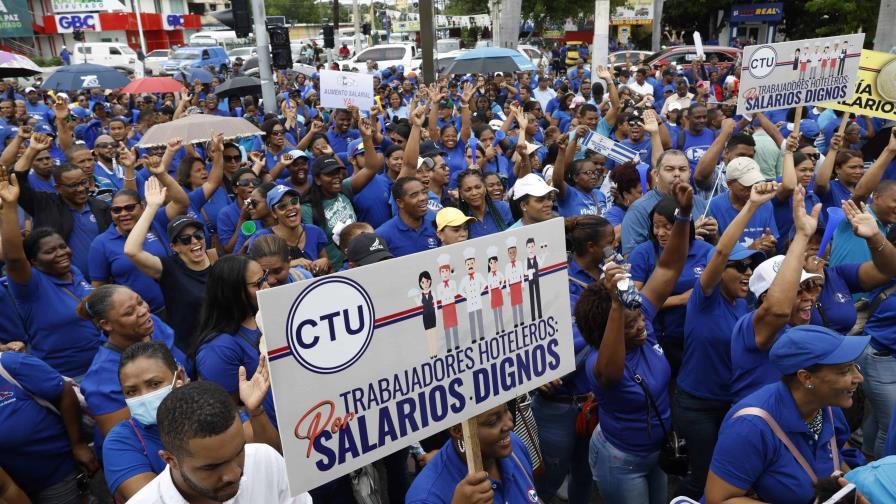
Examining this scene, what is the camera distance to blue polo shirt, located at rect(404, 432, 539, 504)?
2.58 meters

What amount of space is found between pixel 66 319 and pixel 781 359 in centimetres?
410

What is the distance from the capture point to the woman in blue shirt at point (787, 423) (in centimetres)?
267

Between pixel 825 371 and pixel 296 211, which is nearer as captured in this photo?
pixel 825 371

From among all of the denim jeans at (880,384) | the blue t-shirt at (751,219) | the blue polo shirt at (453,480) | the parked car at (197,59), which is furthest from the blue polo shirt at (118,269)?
the parked car at (197,59)

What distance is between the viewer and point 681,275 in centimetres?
445

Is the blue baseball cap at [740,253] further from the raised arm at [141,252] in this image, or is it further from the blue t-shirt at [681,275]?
the raised arm at [141,252]

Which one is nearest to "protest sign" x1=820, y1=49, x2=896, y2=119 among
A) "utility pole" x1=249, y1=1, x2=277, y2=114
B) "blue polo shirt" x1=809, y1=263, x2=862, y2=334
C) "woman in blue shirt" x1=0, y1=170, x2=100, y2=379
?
"blue polo shirt" x1=809, y1=263, x2=862, y2=334

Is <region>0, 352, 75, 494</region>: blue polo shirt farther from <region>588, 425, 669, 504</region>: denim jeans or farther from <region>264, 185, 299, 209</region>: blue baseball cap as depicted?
<region>588, 425, 669, 504</region>: denim jeans

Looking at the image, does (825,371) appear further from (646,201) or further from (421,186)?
(421,186)

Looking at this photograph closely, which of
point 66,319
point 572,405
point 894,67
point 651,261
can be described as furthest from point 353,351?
point 894,67

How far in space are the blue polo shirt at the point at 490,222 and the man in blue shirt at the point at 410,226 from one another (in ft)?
1.12

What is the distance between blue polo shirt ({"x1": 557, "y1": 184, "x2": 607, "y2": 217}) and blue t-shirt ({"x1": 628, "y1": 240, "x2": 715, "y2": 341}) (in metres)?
1.57

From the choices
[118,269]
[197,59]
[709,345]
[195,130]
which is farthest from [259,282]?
[197,59]

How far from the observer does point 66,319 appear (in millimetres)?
4488
